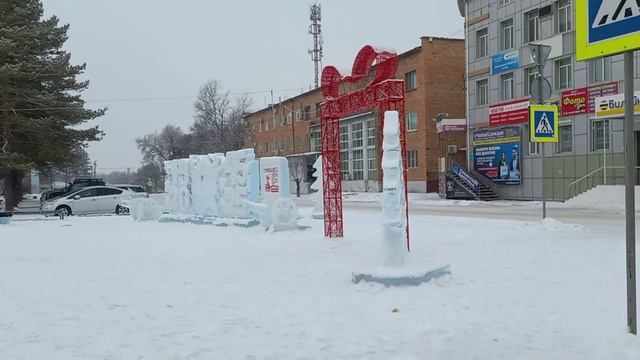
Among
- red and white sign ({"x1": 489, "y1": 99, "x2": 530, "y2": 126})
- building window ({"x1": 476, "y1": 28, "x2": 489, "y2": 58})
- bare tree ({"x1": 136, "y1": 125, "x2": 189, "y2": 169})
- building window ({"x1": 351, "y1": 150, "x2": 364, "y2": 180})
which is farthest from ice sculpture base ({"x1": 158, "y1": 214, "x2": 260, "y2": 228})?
bare tree ({"x1": 136, "y1": 125, "x2": 189, "y2": 169})

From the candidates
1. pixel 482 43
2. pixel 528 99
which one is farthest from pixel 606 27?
pixel 482 43

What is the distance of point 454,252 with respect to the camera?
1093 cm

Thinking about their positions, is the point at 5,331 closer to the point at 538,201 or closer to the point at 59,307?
the point at 59,307

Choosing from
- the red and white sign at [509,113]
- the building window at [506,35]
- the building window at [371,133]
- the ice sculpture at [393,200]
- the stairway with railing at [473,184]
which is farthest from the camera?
the building window at [371,133]

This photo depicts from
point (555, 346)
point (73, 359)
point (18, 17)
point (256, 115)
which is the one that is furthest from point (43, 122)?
point (256, 115)

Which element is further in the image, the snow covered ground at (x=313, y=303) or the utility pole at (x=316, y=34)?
the utility pole at (x=316, y=34)

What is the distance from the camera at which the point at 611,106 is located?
88.9 feet

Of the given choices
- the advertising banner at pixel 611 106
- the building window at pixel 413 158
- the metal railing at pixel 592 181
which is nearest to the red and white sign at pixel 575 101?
the advertising banner at pixel 611 106

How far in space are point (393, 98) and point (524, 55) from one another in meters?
24.5

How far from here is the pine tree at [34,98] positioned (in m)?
31.4

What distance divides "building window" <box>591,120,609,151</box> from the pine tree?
90.8 ft

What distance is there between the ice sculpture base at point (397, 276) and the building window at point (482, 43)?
103 ft

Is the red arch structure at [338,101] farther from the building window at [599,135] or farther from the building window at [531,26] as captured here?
the building window at [531,26]

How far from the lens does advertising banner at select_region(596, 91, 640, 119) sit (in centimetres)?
2648
